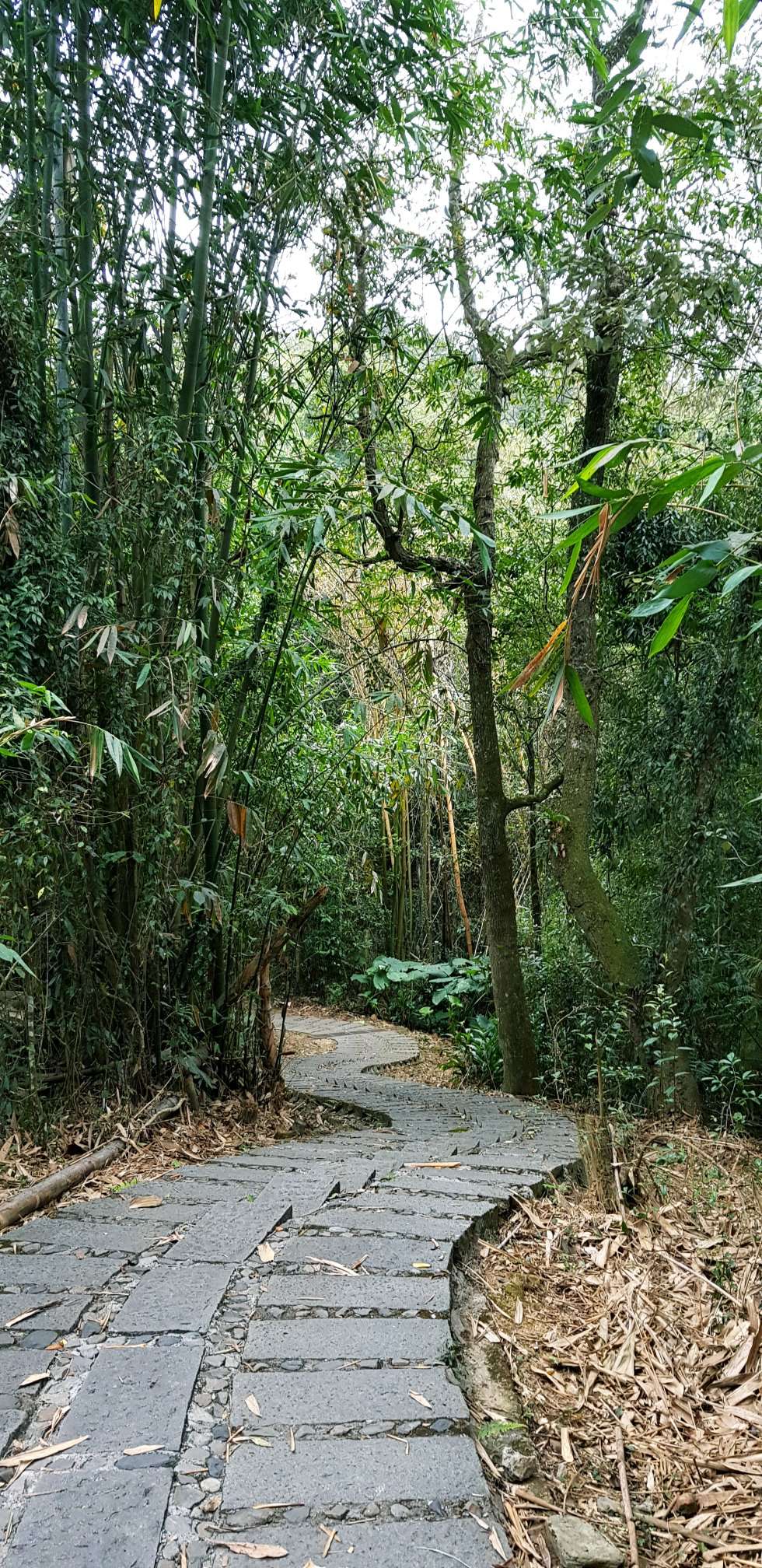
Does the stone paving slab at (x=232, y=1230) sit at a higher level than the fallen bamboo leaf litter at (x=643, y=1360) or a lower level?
higher

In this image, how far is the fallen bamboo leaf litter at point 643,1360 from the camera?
124 cm

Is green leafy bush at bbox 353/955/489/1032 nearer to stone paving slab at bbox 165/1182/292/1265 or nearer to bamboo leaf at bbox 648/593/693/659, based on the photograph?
stone paving slab at bbox 165/1182/292/1265

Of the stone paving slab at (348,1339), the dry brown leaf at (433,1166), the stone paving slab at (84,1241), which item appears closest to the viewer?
the stone paving slab at (348,1339)

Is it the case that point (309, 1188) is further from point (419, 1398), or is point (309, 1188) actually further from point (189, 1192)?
point (419, 1398)

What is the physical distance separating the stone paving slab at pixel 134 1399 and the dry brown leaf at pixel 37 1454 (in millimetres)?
10

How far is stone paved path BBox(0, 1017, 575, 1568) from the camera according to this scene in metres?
1.09

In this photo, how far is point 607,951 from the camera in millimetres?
4172

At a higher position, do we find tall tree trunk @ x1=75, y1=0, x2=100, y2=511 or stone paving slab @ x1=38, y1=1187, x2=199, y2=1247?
tall tree trunk @ x1=75, y1=0, x2=100, y2=511

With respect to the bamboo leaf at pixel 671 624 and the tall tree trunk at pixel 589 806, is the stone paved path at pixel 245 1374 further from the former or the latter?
the tall tree trunk at pixel 589 806

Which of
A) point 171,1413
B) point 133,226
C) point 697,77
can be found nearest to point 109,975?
point 171,1413

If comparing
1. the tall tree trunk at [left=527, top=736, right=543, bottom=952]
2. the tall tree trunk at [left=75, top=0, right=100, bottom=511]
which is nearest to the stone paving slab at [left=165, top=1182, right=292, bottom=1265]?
the tall tree trunk at [left=75, top=0, right=100, bottom=511]

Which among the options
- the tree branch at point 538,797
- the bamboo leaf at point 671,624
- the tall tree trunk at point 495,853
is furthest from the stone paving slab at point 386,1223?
the tree branch at point 538,797

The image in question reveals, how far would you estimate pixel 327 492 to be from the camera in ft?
9.46

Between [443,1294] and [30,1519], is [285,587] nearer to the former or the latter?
[443,1294]
